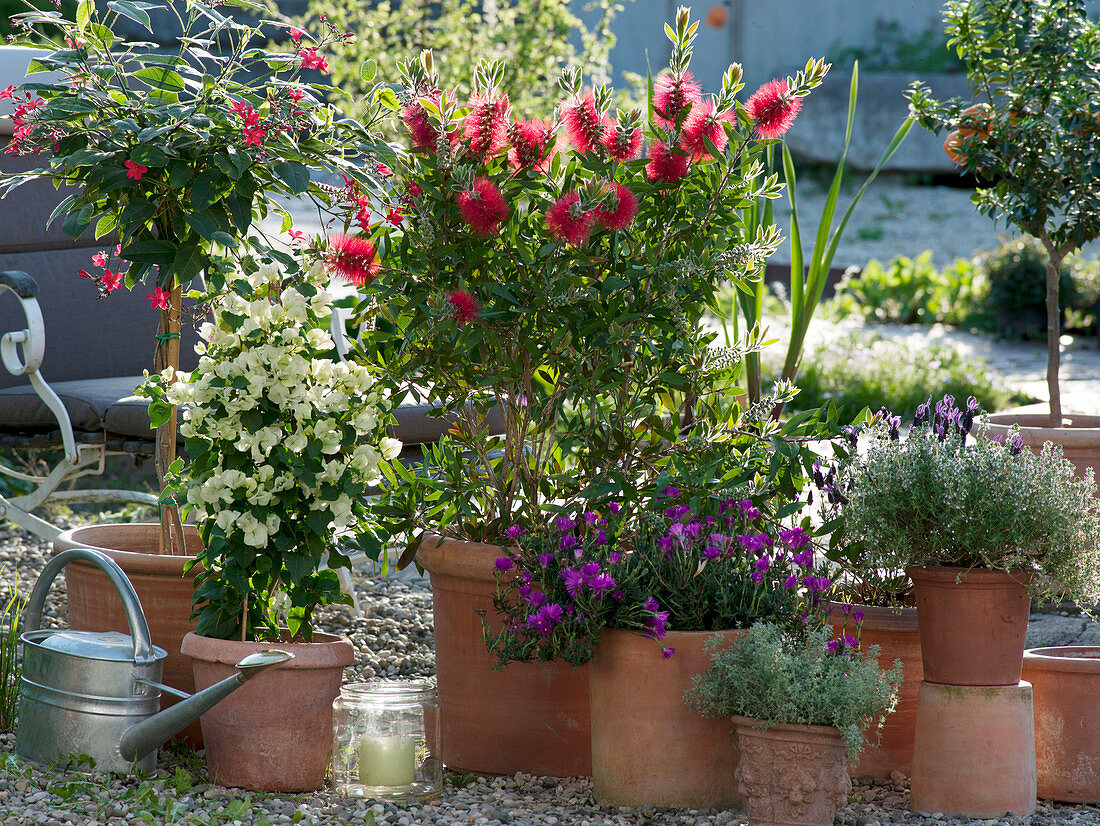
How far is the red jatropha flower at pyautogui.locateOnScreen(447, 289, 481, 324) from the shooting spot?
1873 millimetres

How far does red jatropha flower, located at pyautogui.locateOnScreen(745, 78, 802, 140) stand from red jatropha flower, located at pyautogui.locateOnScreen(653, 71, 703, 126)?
0.30 ft

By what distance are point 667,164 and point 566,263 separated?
0.74 ft

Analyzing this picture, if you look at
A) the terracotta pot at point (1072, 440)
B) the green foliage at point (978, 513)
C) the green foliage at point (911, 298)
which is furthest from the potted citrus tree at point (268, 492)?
the green foliage at point (911, 298)

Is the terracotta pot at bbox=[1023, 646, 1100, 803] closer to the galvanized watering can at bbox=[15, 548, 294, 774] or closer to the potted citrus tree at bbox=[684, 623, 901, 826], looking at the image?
the potted citrus tree at bbox=[684, 623, 901, 826]

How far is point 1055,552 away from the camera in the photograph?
5.72ft

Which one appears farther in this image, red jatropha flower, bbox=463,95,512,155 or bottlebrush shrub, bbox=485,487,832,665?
red jatropha flower, bbox=463,95,512,155

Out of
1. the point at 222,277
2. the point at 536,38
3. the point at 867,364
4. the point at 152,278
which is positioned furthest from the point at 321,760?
the point at 867,364

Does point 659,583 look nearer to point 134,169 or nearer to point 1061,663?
point 1061,663

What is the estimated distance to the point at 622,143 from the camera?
190cm

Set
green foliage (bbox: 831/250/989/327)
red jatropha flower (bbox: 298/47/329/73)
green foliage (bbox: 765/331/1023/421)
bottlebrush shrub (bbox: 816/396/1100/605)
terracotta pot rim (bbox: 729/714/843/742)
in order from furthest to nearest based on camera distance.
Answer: green foliage (bbox: 831/250/989/327) → green foliage (bbox: 765/331/1023/421) → red jatropha flower (bbox: 298/47/329/73) → bottlebrush shrub (bbox: 816/396/1100/605) → terracotta pot rim (bbox: 729/714/843/742)

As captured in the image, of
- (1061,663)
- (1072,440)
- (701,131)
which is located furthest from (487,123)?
(1072,440)

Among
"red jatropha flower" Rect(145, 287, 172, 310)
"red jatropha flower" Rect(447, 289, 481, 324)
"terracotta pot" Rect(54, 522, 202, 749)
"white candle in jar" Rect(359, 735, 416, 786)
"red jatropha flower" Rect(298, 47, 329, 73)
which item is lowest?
"white candle in jar" Rect(359, 735, 416, 786)

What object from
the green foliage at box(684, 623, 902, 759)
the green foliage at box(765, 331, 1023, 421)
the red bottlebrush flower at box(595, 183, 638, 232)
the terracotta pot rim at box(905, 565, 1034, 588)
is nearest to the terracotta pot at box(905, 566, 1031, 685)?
the terracotta pot rim at box(905, 565, 1034, 588)

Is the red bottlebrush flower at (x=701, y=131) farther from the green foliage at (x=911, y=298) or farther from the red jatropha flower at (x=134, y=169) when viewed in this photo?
the green foliage at (x=911, y=298)
